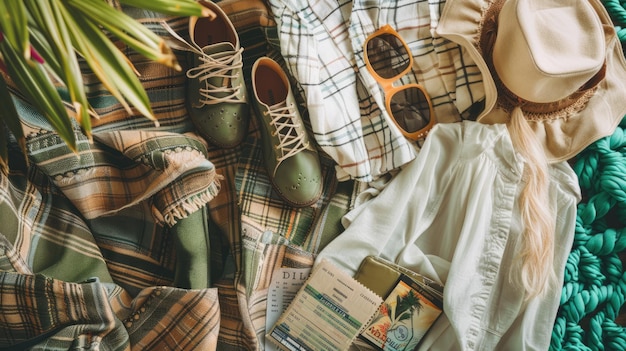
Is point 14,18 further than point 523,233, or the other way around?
point 523,233

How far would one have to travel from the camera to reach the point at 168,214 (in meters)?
0.97

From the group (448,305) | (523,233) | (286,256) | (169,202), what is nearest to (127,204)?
(169,202)

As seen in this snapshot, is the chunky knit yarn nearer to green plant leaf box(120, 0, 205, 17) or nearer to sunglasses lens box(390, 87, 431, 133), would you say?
sunglasses lens box(390, 87, 431, 133)

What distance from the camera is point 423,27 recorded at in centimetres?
108

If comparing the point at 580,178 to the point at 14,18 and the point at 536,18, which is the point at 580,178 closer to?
the point at 536,18

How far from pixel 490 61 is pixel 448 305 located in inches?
19.3

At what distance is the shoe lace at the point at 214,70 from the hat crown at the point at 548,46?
508 millimetres

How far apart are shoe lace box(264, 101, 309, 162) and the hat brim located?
1.10 feet

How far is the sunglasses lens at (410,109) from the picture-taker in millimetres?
1095

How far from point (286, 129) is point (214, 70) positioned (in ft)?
0.59

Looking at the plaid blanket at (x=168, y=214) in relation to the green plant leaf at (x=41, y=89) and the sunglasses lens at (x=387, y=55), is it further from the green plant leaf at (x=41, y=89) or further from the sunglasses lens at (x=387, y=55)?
the green plant leaf at (x=41, y=89)

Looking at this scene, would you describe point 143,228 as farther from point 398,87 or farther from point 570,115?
point 570,115

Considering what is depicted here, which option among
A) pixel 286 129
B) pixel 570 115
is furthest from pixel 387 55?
pixel 570 115

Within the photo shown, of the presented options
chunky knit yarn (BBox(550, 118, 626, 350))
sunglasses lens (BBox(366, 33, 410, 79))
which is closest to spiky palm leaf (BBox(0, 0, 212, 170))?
sunglasses lens (BBox(366, 33, 410, 79))
